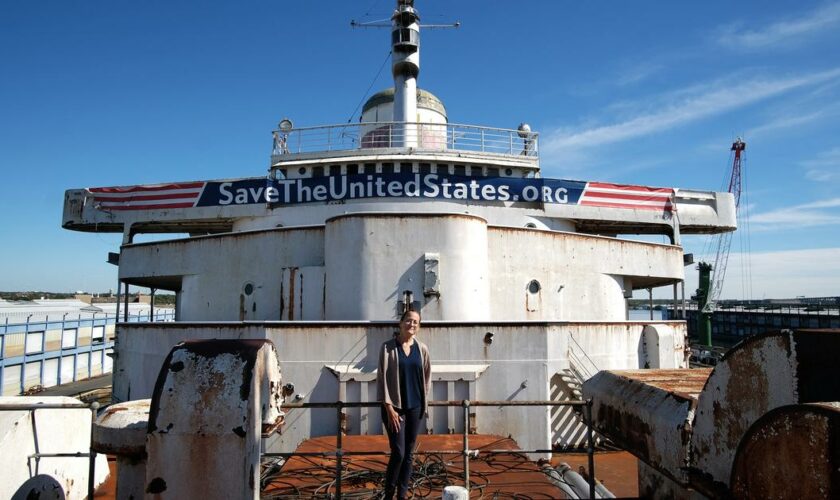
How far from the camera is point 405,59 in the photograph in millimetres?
17625

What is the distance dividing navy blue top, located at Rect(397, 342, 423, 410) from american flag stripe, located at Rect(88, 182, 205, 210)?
12128 millimetres

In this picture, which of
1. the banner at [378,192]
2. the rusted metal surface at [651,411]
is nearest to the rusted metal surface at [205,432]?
the rusted metal surface at [651,411]

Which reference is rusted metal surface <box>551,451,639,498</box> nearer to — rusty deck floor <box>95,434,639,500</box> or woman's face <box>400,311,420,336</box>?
rusty deck floor <box>95,434,639,500</box>

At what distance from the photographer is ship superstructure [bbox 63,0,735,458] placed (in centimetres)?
833

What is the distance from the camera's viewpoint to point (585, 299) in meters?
11.5

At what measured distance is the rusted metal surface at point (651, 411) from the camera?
2.86 m

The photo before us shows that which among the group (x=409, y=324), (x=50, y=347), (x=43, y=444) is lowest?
(x=50, y=347)

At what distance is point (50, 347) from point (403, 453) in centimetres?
2976

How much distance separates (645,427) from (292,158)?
529 inches

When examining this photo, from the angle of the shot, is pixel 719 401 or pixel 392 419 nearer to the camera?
pixel 719 401

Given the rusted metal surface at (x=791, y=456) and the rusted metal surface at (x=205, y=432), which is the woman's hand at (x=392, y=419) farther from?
the rusted metal surface at (x=791, y=456)

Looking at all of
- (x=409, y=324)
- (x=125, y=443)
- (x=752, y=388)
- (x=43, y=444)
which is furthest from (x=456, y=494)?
(x=43, y=444)

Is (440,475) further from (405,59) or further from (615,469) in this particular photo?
(405,59)

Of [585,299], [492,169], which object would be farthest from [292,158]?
[585,299]
